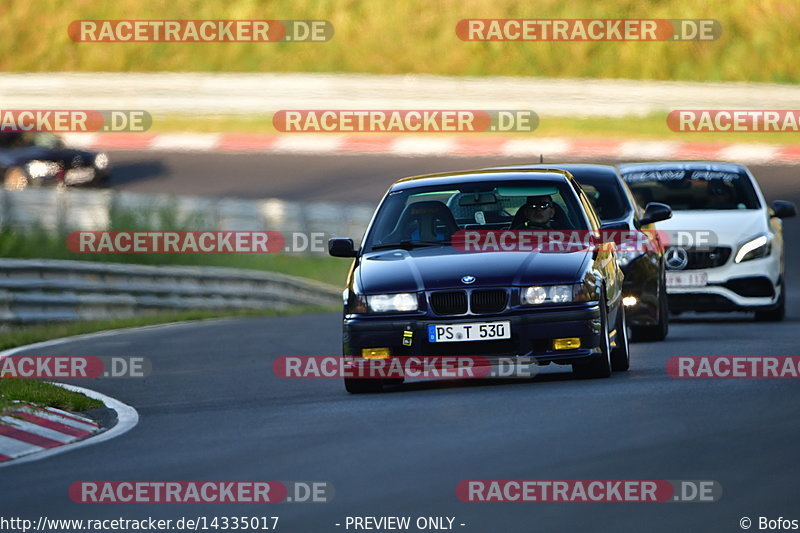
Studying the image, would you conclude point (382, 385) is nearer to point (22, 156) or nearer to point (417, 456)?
point (417, 456)

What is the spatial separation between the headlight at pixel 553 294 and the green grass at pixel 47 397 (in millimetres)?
2933

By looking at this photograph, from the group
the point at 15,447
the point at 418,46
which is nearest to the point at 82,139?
the point at 418,46

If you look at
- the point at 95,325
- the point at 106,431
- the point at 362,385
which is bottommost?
the point at 106,431

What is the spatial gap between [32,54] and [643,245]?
31542 mm

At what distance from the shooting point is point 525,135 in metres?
34.8

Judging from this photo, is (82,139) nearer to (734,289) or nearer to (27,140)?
(27,140)

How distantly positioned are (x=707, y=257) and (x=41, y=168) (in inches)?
748

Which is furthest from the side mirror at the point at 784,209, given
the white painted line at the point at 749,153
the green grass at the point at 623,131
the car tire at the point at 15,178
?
the car tire at the point at 15,178

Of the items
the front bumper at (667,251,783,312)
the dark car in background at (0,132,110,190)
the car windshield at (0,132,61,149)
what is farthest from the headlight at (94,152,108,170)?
the front bumper at (667,251,783,312)

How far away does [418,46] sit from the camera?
41656 millimetres

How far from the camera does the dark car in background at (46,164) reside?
32844 mm

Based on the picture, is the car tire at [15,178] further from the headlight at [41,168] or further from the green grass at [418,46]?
the green grass at [418,46]

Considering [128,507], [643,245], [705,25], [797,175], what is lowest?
[128,507]

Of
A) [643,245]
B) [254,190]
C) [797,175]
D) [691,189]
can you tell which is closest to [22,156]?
[254,190]
